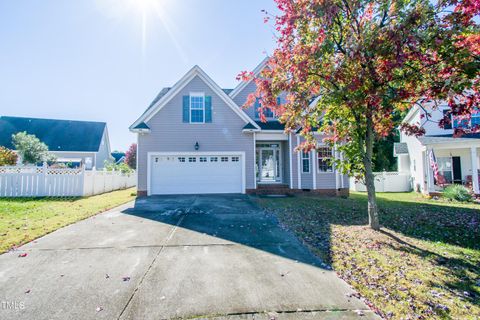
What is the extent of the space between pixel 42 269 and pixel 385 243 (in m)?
6.79

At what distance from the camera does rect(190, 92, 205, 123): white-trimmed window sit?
1341 centimetres

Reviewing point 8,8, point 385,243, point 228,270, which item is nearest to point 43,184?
point 8,8

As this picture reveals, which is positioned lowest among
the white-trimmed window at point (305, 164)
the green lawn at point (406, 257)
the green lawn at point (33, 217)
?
the green lawn at point (406, 257)

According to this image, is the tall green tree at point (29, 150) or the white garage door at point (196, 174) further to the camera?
the tall green tree at point (29, 150)

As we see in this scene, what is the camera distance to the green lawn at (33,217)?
18.2ft

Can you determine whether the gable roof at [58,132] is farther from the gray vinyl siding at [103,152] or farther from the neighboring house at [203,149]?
the neighboring house at [203,149]

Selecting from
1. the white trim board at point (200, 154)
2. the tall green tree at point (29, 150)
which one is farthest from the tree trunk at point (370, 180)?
the tall green tree at point (29, 150)

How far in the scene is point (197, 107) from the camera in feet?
44.1

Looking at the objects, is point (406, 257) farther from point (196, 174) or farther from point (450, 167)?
point (450, 167)

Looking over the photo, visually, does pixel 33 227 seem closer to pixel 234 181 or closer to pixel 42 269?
pixel 42 269

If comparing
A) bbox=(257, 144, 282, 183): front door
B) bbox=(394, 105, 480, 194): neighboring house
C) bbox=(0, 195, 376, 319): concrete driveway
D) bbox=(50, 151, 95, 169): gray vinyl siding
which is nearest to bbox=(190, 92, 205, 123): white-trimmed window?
bbox=(257, 144, 282, 183): front door

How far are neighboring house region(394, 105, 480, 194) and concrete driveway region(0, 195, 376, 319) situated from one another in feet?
40.9

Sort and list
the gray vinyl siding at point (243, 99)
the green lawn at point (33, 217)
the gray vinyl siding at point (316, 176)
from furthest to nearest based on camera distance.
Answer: the gray vinyl siding at point (243, 99), the gray vinyl siding at point (316, 176), the green lawn at point (33, 217)

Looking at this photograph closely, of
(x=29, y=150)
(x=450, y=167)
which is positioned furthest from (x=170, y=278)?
(x=29, y=150)
